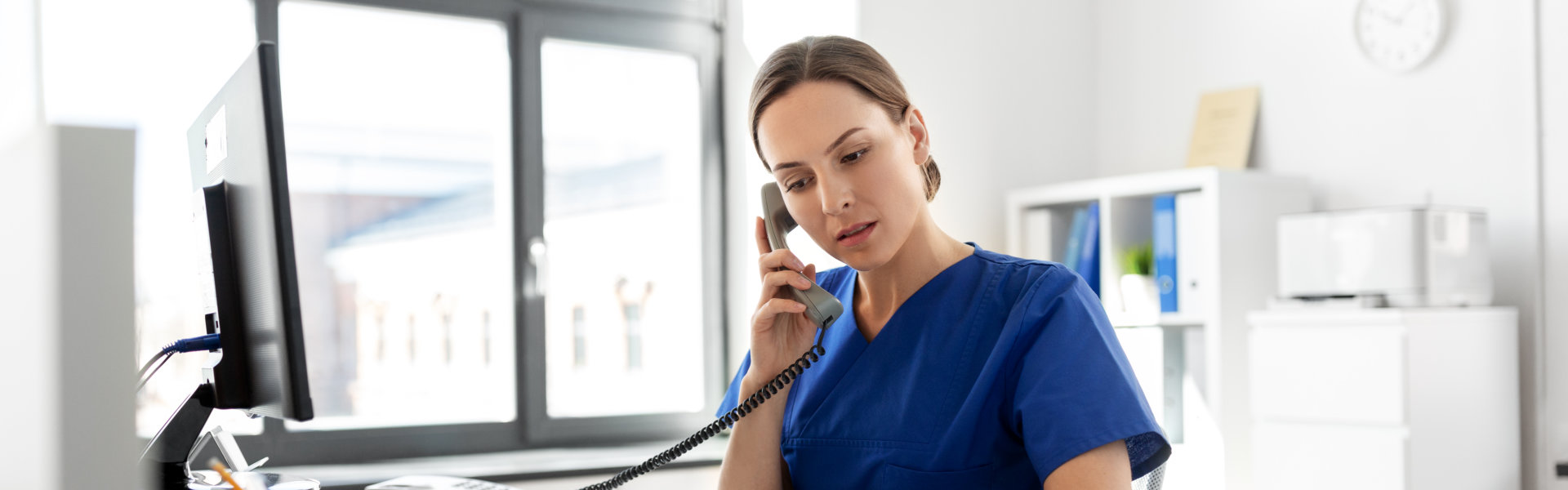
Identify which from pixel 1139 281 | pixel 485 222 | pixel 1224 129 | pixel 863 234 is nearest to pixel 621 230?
pixel 485 222

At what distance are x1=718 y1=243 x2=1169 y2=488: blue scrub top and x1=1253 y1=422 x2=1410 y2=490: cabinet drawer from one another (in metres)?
1.24

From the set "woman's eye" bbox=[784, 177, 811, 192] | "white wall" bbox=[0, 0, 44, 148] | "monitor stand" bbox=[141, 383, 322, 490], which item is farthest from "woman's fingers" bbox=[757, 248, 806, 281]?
"white wall" bbox=[0, 0, 44, 148]

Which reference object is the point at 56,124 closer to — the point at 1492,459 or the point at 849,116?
the point at 849,116

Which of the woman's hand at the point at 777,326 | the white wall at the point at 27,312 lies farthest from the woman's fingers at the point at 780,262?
the white wall at the point at 27,312

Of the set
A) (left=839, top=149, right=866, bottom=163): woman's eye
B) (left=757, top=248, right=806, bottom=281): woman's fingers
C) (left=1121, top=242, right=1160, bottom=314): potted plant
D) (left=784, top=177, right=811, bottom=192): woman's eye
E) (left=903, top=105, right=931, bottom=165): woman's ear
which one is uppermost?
(left=903, top=105, right=931, bottom=165): woman's ear

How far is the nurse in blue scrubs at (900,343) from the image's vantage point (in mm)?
1040

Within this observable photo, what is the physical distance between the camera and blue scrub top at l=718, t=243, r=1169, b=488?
40.5 inches

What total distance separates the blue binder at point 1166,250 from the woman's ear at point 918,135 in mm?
1520

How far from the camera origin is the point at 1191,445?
257 cm

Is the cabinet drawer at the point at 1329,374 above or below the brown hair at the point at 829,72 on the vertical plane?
below

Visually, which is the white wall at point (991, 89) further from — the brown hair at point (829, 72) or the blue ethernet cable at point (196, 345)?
the blue ethernet cable at point (196, 345)

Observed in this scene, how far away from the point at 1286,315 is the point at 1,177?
7.48 ft

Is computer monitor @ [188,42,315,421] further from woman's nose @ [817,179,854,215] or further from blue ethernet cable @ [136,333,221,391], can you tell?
woman's nose @ [817,179,854,215]

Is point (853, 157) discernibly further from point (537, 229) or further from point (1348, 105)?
point (1348, 105)
